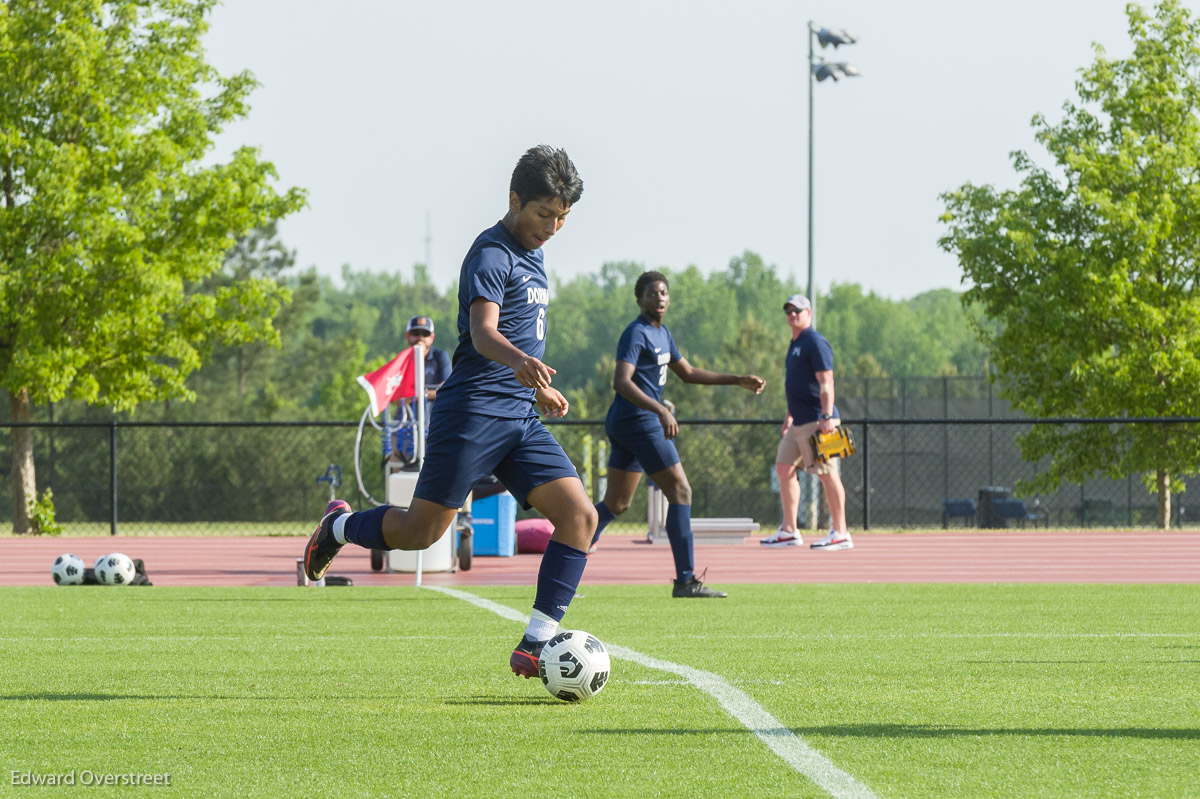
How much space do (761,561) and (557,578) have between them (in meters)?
8.69

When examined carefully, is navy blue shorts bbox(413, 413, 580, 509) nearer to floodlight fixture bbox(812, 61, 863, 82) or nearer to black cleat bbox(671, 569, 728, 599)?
black cleat bbox(671, 569, 728, 599)

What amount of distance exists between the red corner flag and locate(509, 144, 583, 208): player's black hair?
572 centimetres

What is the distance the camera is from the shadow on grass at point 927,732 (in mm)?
→ 4219

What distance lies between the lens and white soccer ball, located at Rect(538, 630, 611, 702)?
16.3 ft

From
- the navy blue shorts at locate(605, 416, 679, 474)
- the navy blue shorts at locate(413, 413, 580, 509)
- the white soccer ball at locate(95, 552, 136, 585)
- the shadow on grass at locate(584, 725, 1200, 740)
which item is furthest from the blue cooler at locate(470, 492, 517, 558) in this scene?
the shadow on grass at locate(584, 725, 1200, 740)

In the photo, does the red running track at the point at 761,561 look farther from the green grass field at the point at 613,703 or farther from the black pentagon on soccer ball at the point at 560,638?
the black pentagon on soccer ball at the point at 560,638

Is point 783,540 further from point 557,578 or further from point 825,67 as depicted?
point 825,67

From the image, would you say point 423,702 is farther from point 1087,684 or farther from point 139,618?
point 139,618

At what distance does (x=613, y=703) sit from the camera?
4.97 meters

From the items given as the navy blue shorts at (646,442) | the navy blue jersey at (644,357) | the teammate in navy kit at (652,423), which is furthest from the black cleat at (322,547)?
the navy blue jersey at (644,357)

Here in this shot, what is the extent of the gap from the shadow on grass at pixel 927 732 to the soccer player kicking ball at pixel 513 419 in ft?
3.47

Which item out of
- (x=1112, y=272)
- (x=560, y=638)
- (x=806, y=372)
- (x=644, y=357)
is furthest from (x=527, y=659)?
(x=1112, y=272)

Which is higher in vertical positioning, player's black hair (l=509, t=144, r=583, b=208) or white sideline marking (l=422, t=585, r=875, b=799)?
player's black hair (l=509, t=144, r=583, b=208)

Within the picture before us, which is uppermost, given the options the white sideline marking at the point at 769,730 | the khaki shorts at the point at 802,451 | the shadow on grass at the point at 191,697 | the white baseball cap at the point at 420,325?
the white baseball cap at the point at 420,325
